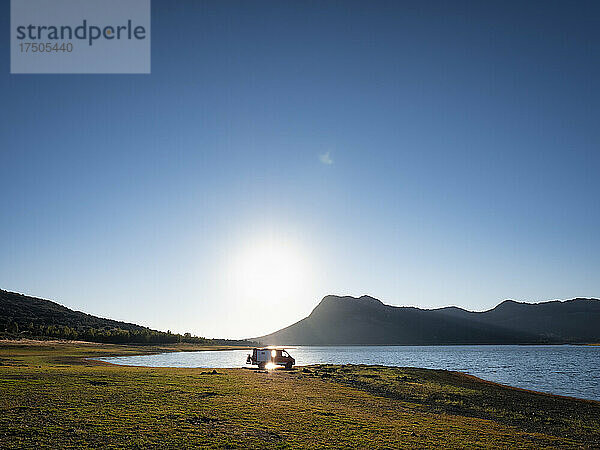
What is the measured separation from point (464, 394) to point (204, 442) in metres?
33.2

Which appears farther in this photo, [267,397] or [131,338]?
[131,338]

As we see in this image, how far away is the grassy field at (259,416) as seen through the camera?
→ 18953 mm

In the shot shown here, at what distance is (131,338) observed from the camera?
183500 millimetres

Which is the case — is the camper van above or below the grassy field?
below

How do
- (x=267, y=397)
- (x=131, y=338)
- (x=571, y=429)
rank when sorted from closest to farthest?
1. (x=571, y=429)
2. (x=267, y=397)
3. (x=131, y=338)

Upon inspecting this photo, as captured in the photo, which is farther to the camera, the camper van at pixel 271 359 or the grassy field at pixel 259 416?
the camper van at pixel 271 359

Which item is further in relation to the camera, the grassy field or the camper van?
the camper van

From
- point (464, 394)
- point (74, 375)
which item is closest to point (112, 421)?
point (74, 375)

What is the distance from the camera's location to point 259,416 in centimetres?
2441

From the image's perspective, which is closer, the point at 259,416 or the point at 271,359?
the point at 259,416

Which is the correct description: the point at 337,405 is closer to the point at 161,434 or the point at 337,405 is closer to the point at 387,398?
the point at 387,398

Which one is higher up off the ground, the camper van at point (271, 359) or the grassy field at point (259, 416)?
the grassy field at point (259, 416)

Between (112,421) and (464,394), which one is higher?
(112,421)

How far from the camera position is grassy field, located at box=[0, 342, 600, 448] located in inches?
746
